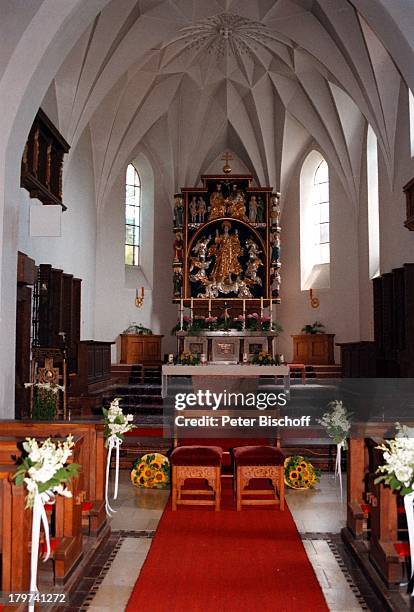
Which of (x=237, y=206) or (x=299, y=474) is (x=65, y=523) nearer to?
(x=299, y=474)

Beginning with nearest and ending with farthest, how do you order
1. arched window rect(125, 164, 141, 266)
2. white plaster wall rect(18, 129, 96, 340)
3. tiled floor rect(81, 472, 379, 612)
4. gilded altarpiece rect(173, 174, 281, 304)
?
tiled floor rect(81, 472, 379, 612) → white plaster wall rect(18, 129, 96, 340) → gilded altarpiece rect(173, 174, 281, 304) → arched window rect(125, 164, 141, 266)

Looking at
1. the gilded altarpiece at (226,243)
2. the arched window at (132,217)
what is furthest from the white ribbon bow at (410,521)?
the arched window at (132,217)

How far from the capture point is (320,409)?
1131cm

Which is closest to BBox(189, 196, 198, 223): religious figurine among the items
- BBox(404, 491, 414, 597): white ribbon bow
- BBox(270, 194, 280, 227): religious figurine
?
BBox(270, 194, 280, 227): religious figurine

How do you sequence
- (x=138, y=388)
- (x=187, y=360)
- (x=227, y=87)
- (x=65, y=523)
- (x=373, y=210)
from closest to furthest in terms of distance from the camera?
(x=65, y=523), (x=187, y=360), (x=138, y=388), (x=373, y=210), (x=227, y=87)

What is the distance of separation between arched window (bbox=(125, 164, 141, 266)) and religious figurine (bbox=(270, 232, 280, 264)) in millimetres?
4512

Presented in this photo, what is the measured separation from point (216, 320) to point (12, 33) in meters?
10.6

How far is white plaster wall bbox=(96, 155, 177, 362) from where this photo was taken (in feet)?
59.7

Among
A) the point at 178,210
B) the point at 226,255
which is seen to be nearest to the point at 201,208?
the point at 178,210

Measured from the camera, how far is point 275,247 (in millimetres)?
18172

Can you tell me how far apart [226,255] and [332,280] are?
3.37 m

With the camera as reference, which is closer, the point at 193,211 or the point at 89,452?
the point at 89,452

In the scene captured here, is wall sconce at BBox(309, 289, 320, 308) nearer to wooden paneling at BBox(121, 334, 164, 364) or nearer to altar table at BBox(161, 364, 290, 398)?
wooden paneling at BBox(121, 334, 164, 364)

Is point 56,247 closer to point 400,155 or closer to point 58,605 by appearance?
point 400,155
